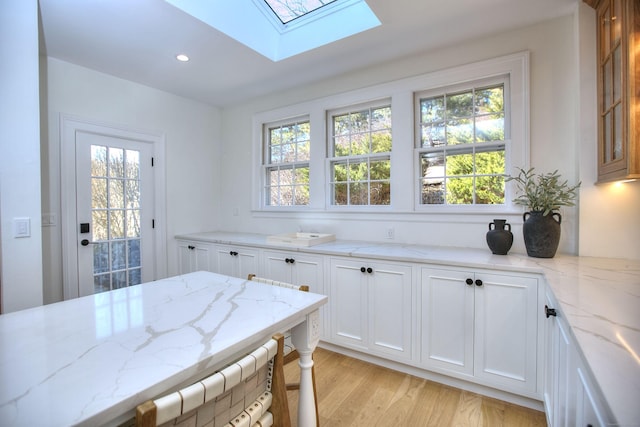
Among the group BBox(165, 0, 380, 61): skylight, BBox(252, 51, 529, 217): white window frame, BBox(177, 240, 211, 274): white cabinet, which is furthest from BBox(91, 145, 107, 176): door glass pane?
BBox(165, 0, 380, 61): skylight

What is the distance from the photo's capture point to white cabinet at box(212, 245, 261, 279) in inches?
117

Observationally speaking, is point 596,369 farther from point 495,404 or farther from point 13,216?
point 13,216

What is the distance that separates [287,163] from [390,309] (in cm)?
209

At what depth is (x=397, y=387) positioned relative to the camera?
82.0 inches

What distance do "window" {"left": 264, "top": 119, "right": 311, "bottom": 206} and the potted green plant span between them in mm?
2128

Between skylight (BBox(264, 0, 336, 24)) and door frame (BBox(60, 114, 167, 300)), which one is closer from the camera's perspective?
skylight (BBox(264, 0, 336, 24))

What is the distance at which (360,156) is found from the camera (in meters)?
3.03

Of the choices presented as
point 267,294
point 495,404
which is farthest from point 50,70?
point 495,404

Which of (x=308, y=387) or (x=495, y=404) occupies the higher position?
(x=308, y=387)

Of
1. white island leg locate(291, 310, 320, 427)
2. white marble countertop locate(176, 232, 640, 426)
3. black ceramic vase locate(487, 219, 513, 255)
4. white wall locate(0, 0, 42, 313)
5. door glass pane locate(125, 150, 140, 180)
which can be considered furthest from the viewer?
door glass pane locate(125, 150, 140, 180)

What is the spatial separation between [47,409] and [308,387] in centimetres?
88

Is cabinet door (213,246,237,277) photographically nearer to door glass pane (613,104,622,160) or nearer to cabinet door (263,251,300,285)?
cabinet door (263,251,300,285)

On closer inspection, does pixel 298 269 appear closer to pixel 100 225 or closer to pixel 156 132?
pixel 100 225

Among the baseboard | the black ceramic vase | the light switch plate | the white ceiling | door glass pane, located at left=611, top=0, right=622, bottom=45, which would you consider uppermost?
the white ceiling
